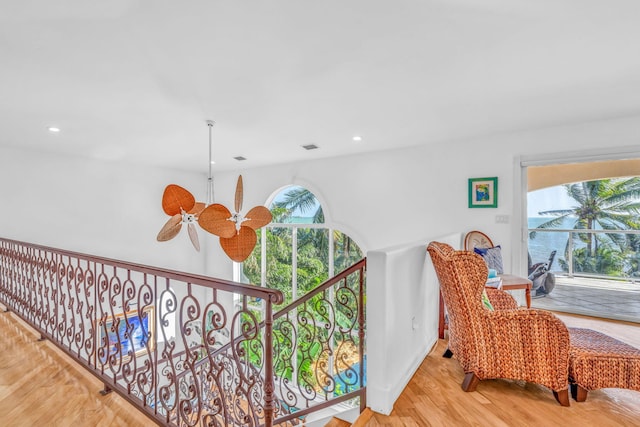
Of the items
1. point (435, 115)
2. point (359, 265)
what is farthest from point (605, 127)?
point (359, 265)

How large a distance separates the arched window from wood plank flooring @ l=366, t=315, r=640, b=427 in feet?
10.4

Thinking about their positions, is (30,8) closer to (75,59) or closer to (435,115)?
(75,59)

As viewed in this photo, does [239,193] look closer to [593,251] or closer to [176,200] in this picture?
[176,200]

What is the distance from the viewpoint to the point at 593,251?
3.83m

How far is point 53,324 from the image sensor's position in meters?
2.89

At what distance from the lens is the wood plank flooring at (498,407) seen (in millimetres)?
1883

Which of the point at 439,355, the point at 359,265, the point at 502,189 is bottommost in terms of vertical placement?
the point at 439,355

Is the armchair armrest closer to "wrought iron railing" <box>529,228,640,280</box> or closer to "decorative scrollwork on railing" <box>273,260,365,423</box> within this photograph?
"decorative scrollwork on railing" <box>273,260,365,423</box>

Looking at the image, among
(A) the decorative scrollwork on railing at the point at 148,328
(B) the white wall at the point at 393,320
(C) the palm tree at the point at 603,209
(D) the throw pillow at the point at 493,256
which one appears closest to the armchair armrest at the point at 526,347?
(B) the white wall at the point at 393,320

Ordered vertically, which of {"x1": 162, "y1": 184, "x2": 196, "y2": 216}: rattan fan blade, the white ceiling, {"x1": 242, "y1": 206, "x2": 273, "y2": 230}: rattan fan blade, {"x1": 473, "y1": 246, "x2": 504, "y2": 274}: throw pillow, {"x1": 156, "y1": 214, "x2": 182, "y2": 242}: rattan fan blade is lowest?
{"x1": 473, "y1": 246, "x2": 504, "y2": 274}: throw pillow

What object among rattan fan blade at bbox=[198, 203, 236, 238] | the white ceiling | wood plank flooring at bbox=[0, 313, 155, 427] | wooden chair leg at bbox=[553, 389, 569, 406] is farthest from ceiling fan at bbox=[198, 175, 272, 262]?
wooden chair leg at bbox=[553, 389, 569, 406]

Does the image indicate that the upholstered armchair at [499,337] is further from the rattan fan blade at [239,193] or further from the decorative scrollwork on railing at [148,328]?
the rattan fan blade at [239,193]

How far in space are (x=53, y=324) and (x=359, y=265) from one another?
2.97 metres

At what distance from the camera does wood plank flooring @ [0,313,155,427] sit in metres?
1.92
